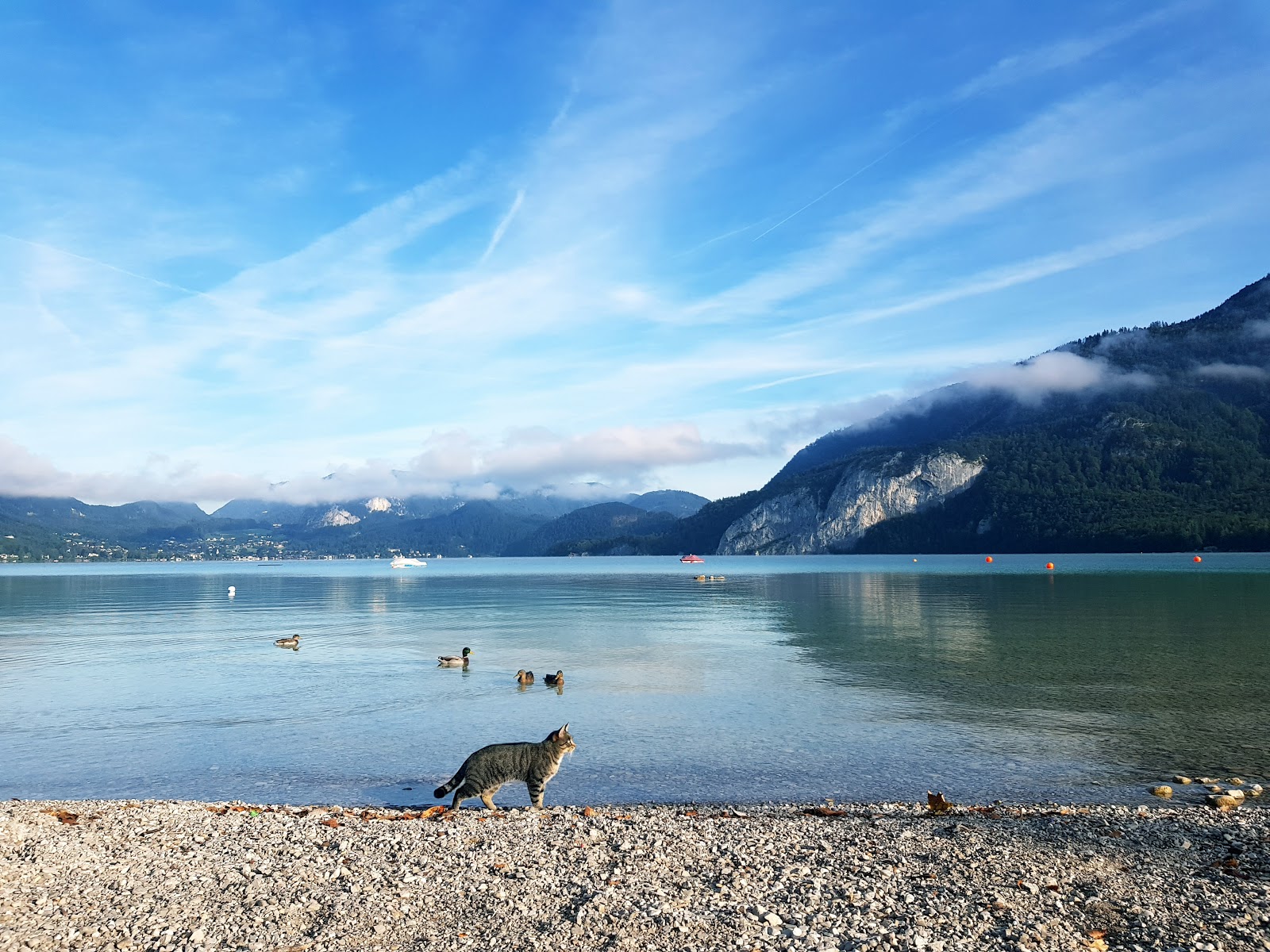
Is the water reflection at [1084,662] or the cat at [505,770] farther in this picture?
the water reflection at [1084,662]

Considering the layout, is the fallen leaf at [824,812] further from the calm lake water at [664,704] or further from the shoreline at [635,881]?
the calm lake water at [664,704]

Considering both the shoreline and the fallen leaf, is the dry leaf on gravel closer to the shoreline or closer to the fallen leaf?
the shoreline

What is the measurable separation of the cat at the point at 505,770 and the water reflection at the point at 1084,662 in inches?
575

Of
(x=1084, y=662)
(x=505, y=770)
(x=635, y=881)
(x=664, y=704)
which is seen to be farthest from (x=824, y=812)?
(x=1084, y=662)

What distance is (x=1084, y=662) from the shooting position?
41.0 m

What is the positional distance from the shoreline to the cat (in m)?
1.35

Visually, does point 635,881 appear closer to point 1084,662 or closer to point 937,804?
point 937,804

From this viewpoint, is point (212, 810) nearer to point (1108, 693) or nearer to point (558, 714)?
point (558, 714)

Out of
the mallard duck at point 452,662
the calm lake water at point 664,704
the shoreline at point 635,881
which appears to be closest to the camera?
the shoreline at point 635,881

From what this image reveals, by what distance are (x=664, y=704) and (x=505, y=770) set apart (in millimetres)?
14183

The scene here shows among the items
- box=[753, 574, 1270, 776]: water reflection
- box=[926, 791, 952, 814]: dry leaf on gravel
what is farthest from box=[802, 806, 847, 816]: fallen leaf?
box=[753, 574, 1270, 776]: water reflection

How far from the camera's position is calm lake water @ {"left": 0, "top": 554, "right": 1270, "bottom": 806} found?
2105 centimetres

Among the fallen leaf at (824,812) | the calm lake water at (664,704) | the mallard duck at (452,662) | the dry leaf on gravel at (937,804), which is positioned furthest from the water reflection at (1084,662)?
the mallard duck at (452,662)

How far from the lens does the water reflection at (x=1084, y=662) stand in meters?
25.3
